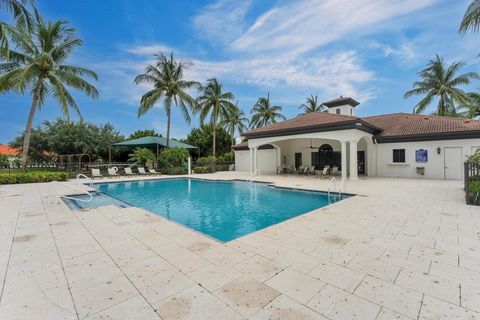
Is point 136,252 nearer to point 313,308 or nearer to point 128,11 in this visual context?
point 313,308

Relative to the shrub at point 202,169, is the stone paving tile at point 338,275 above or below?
below

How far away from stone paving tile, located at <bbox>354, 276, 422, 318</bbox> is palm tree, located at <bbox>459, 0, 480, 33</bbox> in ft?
41.1

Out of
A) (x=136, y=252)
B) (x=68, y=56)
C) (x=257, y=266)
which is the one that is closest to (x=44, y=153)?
(x=68, y=56)

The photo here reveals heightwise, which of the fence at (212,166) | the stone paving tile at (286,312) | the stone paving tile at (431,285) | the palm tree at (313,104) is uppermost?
the palm tree at (313,104)

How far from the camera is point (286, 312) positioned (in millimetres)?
2346

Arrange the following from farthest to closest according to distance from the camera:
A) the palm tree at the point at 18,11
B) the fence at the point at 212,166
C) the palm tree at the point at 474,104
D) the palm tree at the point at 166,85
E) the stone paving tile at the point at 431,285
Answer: the fence at the point at 212,166
the palm tree at the point at 474,104
the palm tree at the point at 166,85
the palm tree at the point at 18,11
the stone paving tile at the point at 431,285

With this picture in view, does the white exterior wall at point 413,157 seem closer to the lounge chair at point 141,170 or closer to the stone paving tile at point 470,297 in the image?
the stone paving tile at point 470,297

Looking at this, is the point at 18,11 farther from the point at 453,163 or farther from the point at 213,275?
the point at 453,163

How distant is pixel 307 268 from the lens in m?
3.31

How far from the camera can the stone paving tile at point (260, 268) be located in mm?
3123

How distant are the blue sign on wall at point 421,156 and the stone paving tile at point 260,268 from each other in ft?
55.9

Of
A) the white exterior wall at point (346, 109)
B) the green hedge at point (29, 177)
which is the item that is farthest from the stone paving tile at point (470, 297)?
the white exterior wall at point (346, 109)

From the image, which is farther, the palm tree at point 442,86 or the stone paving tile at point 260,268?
the palm tree at point 442,86

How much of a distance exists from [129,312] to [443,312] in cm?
331
